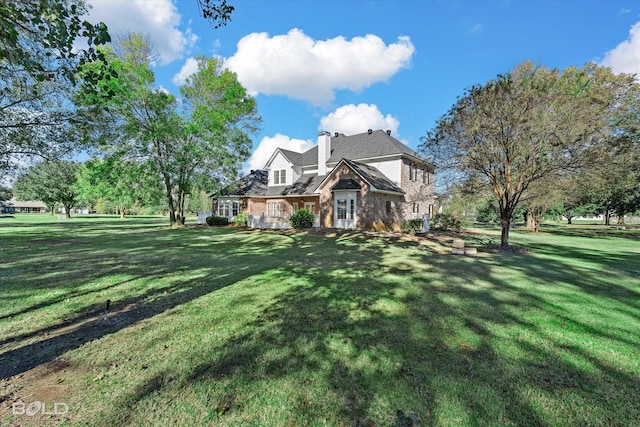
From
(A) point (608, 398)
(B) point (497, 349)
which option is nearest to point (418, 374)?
(B) point (497, 349)

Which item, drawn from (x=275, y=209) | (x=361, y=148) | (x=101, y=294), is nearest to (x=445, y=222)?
(x=361, y=148)

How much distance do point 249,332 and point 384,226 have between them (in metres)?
19.6

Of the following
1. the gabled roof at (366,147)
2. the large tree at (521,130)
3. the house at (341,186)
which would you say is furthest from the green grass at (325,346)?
the gabled roof at (366,147)

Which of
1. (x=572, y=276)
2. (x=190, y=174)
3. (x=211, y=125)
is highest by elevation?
(x=211, y=125)

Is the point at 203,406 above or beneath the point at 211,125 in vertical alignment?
beneath

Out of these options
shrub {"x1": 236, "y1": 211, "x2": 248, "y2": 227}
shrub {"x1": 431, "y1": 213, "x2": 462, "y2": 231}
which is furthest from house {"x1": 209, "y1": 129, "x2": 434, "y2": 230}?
shrub {"x1": 431, "y1": 213, "x2": 462, "y2": 231}

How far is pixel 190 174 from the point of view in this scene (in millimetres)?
24750

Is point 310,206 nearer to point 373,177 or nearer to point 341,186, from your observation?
point 341,186

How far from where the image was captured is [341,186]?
73.4 ft

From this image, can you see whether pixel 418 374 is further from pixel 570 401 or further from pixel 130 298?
pixel 130 298

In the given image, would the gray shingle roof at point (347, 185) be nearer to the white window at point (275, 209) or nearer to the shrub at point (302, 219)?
the shrub at point (302, 219)

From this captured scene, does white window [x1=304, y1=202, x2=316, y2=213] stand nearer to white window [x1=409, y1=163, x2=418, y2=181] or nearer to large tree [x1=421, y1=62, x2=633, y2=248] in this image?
white window [x1=409, y1=163, x2=418, y2=181]

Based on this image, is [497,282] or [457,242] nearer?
[497,282]

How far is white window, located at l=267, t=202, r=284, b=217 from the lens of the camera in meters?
27.8
